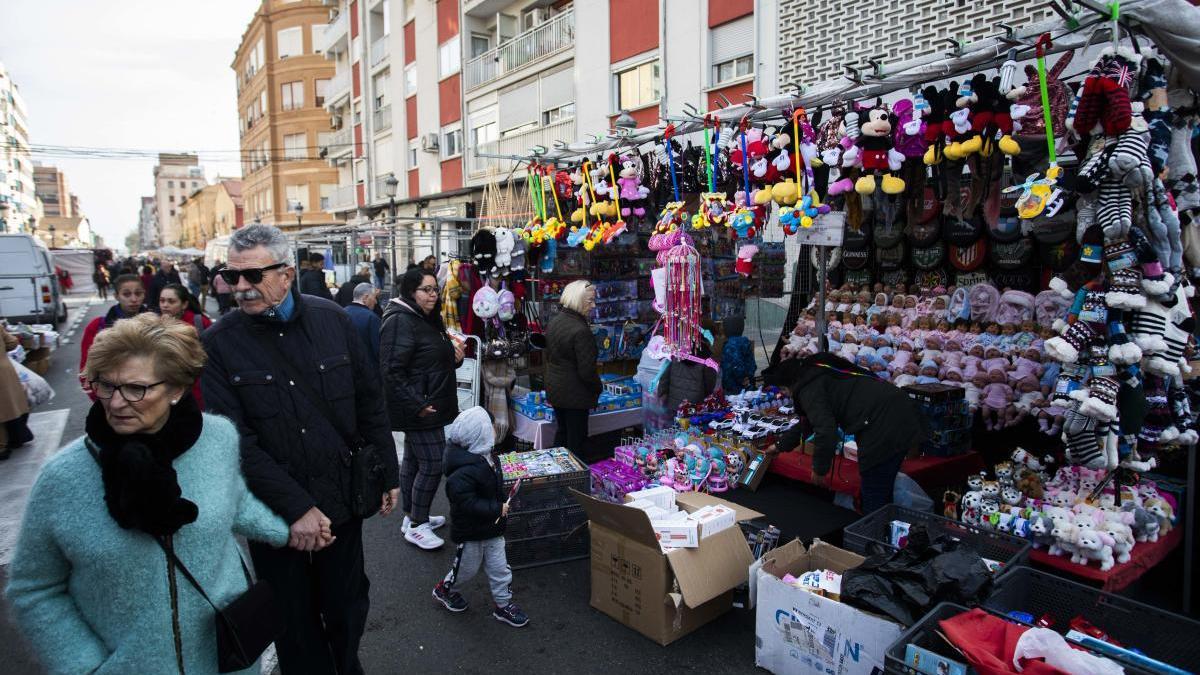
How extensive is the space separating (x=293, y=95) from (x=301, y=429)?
39.2m

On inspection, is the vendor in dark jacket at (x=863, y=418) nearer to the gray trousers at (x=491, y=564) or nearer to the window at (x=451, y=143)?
the gray trousers at (x=491, y=564)

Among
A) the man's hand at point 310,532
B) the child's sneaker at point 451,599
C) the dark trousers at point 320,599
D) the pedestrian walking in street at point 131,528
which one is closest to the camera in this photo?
the pedestrian walking in street at point 131,528

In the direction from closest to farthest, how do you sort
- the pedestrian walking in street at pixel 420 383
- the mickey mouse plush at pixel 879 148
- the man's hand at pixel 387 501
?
the man's hand at pixel 387 501, the mickey mouse plush at pixel 879 148, the pedestrian walking in street at pixel 420 383

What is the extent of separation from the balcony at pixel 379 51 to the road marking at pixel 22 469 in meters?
20.1

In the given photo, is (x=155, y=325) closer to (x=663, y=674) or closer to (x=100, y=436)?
(x=100, y=436)

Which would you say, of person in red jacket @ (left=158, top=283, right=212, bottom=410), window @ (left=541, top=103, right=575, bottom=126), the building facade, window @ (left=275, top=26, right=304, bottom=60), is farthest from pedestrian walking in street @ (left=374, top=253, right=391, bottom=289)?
the building facade

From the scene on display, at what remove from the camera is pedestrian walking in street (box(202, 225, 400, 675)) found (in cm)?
240

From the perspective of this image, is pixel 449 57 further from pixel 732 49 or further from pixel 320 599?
pixel 320 599

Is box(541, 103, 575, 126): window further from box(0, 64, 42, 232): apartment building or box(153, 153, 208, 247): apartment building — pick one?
box(153, 153, 208, 247): apartment building

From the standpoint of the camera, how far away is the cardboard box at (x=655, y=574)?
3.53m

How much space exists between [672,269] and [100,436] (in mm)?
4830

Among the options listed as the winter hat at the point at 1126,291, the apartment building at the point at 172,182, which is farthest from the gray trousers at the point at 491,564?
the apartment building at the point at 172,182

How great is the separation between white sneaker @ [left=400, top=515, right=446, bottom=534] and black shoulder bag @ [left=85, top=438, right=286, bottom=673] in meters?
2.90

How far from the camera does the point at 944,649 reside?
8.29 ft
